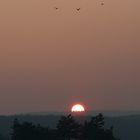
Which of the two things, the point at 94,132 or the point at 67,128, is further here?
the point at 67,128

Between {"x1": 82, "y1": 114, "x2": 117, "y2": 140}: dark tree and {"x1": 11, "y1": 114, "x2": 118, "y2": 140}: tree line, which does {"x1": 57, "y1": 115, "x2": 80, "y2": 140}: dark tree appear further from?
{"x1": 82, "y1": 114, "x2": 117, "y2": 140}: dark tree

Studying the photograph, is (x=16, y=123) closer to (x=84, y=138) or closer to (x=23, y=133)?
(x=23, y=133)

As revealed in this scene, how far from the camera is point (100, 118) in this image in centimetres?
8894

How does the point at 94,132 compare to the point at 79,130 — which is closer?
the point at 94,132

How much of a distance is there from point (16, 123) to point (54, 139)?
5.92m

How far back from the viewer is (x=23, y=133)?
91812 mm

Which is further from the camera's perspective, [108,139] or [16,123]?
[16,123]

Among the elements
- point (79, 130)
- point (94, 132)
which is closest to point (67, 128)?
point (79, 130)

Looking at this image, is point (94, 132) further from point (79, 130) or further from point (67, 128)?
point (67, 128)

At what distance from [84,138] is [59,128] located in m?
2.40

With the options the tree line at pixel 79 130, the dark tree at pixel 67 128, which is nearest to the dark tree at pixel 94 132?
the tree line at pixel 79 130

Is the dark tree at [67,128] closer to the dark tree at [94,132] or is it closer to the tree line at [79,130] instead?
the tree line at [79,130]

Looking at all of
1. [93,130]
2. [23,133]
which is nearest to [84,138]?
[93,130]

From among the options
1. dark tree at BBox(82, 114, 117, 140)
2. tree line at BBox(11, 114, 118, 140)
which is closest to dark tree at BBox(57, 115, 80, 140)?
tree line at BBox(11, 114, 118, 140)
